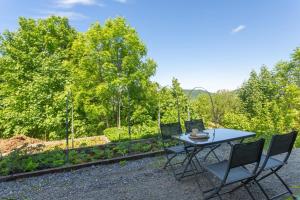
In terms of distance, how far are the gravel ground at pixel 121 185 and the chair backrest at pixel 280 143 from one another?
0.67 meters

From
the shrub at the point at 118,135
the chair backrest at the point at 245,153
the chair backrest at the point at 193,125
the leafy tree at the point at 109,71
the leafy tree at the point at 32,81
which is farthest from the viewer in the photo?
the leafy tree at the point at 109,71

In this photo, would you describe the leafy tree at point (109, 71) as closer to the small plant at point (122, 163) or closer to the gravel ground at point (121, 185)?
the small plant at point (122, 163)

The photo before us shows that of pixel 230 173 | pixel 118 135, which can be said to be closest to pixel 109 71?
pixel 118 135

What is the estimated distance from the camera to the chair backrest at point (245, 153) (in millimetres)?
1994

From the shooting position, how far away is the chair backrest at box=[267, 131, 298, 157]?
7.37ft

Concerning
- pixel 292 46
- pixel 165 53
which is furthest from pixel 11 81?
pixel 292 46

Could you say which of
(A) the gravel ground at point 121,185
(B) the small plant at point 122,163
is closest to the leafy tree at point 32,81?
(B) the small plant at point 122,163

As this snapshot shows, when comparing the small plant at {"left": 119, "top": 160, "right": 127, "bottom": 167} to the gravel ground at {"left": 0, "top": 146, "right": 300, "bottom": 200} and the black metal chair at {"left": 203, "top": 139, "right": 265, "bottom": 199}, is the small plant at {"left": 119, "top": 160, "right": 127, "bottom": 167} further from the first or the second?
the black metal chair at {"left": 203, "top": 139, "right": 265, "bottom": 199}

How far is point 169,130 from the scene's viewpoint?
370cm

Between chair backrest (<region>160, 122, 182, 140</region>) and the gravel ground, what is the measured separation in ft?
2.06

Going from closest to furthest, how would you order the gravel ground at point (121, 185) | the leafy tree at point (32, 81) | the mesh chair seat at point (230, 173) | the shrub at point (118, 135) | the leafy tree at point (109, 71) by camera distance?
1. the mesh chair seat at point (230, 173)
2. the gravel ground at point (121, 185)
3. the shrub at point (118, 135)
4. the leafy tree at point (32, 81)
5. the leafy tree at point (109, 71)

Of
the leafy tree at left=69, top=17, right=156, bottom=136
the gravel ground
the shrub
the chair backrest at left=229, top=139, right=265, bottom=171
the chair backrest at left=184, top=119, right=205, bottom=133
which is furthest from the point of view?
the leafy tree at left=69, top=17, right=156, bottom=136

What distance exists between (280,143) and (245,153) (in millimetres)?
587

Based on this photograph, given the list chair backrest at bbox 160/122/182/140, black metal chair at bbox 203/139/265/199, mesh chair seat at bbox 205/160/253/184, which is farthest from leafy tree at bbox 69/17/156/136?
black metal chair at bbox 203/139/265/199
